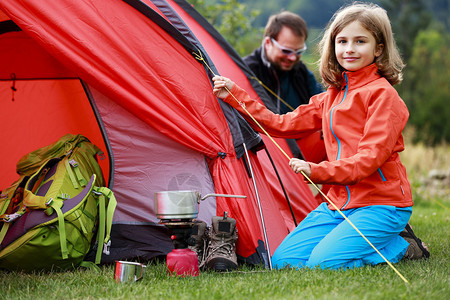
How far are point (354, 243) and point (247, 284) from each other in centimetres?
60

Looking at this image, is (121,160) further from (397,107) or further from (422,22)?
(422,22)

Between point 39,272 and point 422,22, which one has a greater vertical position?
point 422,22

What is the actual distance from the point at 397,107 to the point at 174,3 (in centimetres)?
169

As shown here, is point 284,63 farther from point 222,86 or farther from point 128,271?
point 128,271

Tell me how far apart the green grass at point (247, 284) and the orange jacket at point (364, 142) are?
36 centimetres

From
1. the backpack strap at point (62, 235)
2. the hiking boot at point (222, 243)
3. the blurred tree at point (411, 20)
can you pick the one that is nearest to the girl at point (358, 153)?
the hiking boot at point (222, 243)

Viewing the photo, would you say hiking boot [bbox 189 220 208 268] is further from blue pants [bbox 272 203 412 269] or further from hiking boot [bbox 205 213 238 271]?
blue pants [bbox 272 203 412 269]

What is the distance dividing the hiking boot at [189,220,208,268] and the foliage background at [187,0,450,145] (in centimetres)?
106

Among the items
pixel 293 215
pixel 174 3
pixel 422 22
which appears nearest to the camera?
pixel 293 215

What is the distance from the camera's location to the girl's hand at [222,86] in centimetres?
291

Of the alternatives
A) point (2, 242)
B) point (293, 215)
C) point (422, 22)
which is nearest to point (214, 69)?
point (293, 215)

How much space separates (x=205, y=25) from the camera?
3693mm

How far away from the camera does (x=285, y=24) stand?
4.20m

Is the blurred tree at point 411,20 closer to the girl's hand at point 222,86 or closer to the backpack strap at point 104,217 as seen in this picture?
the girl's hand at point 222,86
